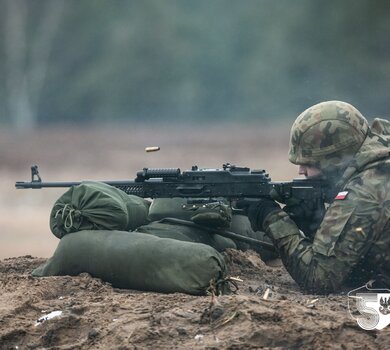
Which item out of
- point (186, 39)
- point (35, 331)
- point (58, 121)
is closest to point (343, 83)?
point (186, 39)

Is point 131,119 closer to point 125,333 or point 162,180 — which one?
point 162,180

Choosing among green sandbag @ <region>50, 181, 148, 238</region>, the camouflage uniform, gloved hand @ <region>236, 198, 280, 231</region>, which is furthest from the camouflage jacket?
green sandbag @ <region>50, 181, 148, 238</region>

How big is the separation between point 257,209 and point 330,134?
24.6 inches

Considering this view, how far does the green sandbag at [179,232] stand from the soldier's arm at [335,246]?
2.39 feet

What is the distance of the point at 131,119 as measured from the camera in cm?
2184

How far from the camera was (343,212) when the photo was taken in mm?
6742

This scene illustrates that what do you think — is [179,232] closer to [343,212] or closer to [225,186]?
[225,186]

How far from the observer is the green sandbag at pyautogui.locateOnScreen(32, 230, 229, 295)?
6469 millimetres

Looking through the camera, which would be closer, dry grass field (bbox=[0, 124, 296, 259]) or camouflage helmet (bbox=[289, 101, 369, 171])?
camouflage helmet (bbox=[289, 101, 369, 171])

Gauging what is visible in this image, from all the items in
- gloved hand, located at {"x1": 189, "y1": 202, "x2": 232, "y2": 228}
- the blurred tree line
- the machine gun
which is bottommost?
gloved hand, located at {"x1": 189, "y1": 202, "x2": 232, "y2": 228}

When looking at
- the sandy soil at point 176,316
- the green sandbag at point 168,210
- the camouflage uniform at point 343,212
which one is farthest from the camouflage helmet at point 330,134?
the green sandbag at point 168,210

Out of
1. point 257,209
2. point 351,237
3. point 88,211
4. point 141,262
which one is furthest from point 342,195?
point 88,211

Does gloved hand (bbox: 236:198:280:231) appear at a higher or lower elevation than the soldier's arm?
higher

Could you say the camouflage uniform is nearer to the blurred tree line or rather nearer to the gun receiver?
the gun receiver
